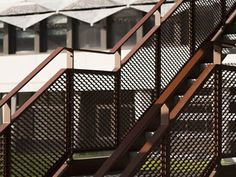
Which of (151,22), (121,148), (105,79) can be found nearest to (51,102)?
(105,79)

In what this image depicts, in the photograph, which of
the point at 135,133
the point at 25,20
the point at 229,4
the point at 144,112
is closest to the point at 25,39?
the point at 25,20

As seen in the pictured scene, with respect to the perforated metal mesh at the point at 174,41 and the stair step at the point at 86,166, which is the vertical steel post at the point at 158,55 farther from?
the stair step at the point at 86,166

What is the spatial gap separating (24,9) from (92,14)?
2602mm

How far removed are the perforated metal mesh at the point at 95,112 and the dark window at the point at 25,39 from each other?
1383cm

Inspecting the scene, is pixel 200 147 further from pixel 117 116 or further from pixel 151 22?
pixel 151 22

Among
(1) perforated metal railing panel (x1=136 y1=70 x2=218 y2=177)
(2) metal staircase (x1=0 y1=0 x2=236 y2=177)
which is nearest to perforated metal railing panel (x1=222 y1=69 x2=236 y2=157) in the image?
(2) metal staircase (x1=0 y1=0 x2=236 y2=177)

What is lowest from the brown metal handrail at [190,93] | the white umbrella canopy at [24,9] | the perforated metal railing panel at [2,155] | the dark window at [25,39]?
the dark window at [25,39]

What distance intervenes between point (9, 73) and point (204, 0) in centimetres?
1290

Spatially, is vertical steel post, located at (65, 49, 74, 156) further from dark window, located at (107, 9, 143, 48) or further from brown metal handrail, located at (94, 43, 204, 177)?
dark window, located at (107, 9, 143, 48)

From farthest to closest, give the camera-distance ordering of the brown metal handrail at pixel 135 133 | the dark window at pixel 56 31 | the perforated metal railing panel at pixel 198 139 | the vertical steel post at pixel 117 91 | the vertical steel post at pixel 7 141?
1. the dark window at pixel 56 31
2. the vertical steel post at pixel 117 91
3. the vertical steel post at pixel 7 141
4. the perforated metal railing panel at pixel 198 139
5. the brown metal handrail at pixel 135 133

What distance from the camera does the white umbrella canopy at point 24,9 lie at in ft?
64.5

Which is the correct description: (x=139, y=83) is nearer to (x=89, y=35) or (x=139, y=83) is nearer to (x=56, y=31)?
(x=89, y=35)

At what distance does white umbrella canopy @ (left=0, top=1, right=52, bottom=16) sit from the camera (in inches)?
774

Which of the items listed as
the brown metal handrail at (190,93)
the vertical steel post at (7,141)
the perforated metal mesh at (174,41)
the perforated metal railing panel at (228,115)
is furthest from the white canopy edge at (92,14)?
the brown metal handrail at (190,93)
